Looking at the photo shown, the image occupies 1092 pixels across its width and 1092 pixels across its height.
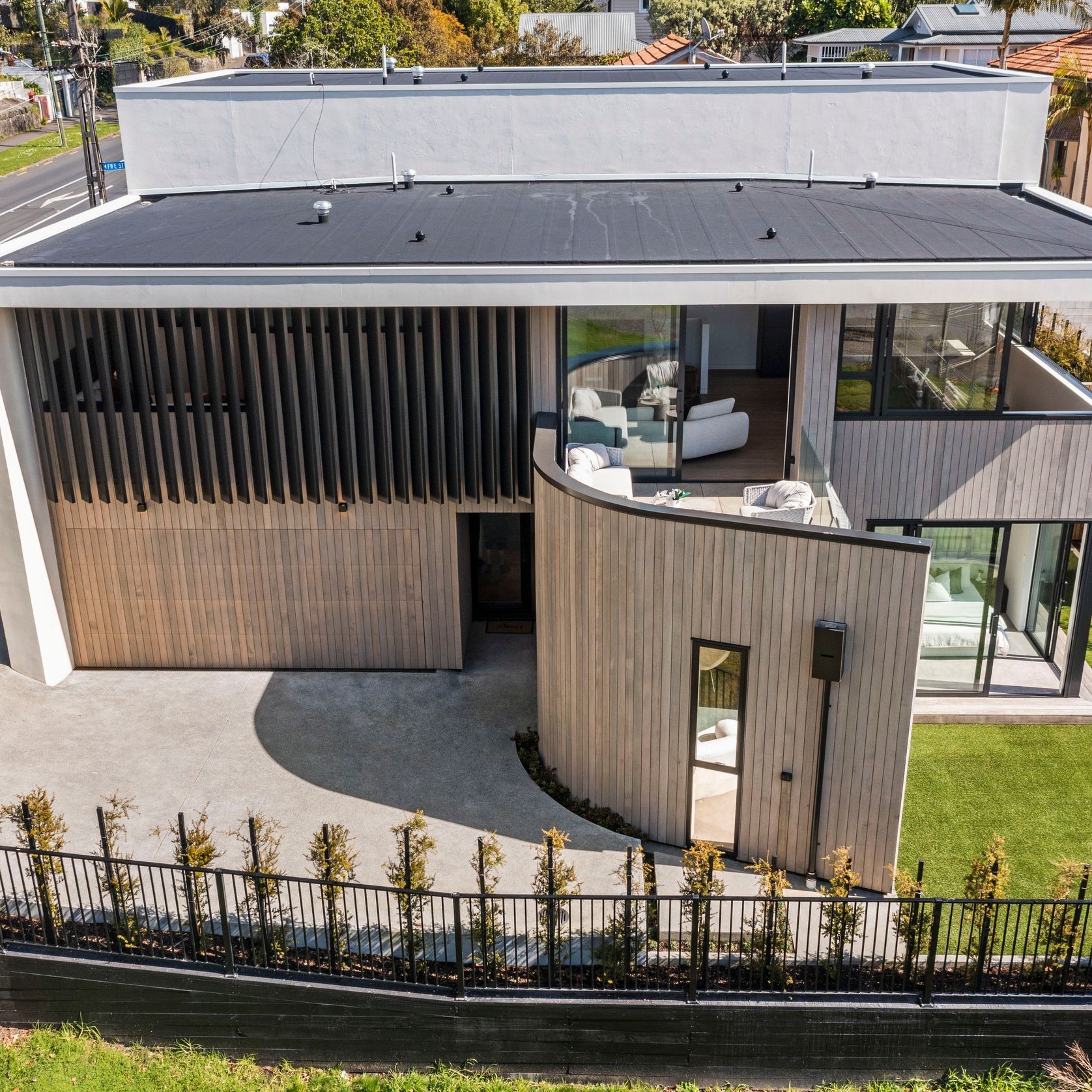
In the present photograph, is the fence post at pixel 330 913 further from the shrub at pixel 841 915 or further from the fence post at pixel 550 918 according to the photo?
the shrub at pixel 841 915

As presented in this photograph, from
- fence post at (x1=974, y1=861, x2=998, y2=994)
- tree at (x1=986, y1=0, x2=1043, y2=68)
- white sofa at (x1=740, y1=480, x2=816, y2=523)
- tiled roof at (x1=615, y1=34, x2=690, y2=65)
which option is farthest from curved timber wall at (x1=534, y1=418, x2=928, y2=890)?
tiled roof at (x1=615, y1=34, x2=690, y2=65)

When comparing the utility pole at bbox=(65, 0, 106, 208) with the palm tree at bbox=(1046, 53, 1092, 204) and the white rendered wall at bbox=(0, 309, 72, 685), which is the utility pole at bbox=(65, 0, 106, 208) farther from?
the palm tree at bbox=(1046, 53, 1092, 204)

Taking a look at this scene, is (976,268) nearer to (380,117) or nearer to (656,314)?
(656,314)

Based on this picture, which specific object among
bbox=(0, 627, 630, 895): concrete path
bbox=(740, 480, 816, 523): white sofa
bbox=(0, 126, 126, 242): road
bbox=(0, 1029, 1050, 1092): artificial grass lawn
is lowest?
bbox=(0, 1029, 1050, 1092): artificial grass lawn

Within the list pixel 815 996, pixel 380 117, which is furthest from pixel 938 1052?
pixel 380 117

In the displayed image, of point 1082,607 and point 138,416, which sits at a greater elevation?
point 138,416

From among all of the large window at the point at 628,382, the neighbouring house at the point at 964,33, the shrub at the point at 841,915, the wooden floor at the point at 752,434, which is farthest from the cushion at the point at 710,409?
the neighbouring house at the point at 964,33
